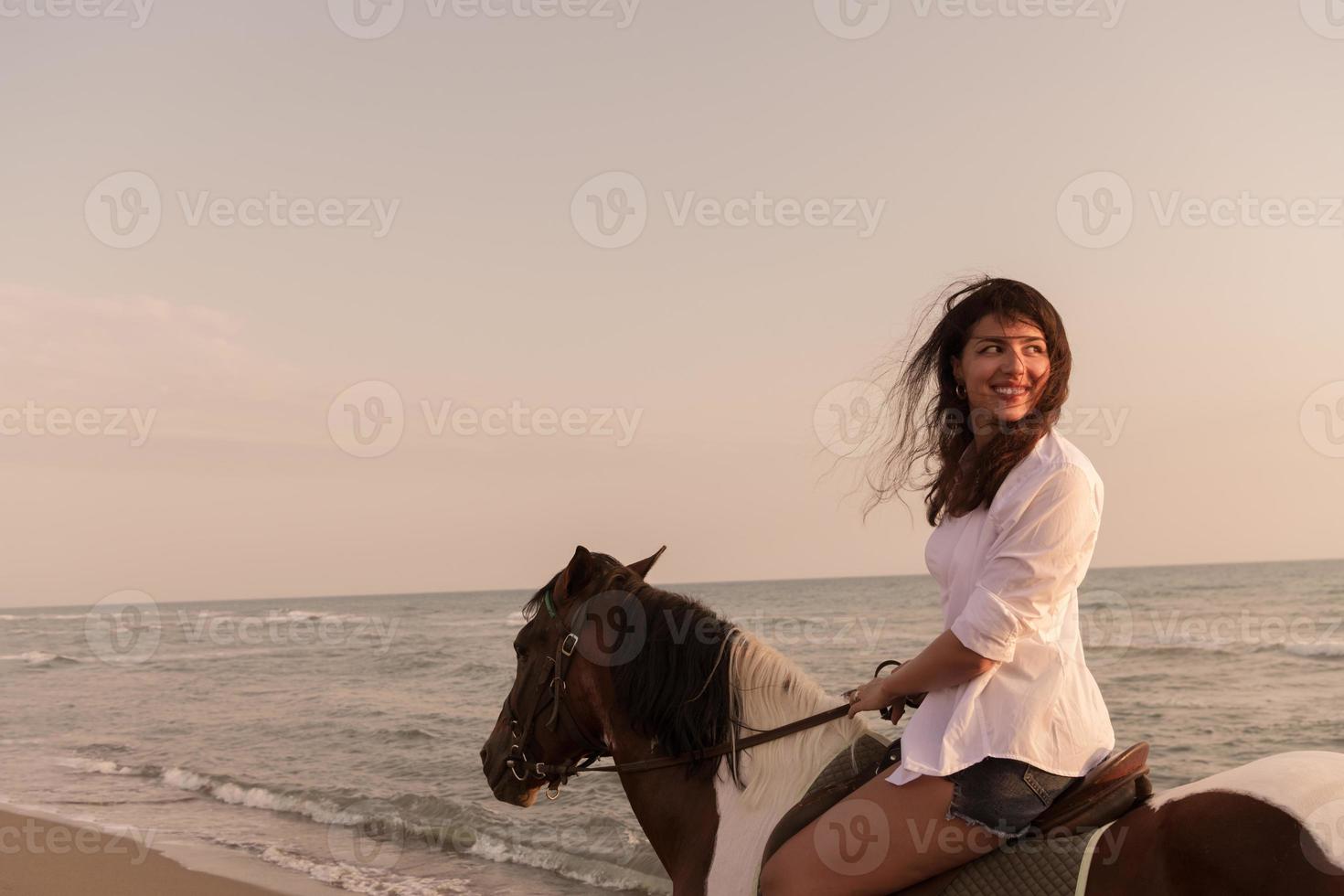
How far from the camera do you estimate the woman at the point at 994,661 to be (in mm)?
2338

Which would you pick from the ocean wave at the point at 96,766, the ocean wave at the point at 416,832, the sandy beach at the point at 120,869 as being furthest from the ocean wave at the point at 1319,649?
the ocean wave at the point at 96,766

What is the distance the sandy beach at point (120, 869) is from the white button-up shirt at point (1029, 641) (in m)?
6.26

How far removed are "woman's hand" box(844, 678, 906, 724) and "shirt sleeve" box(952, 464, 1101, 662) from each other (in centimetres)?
36

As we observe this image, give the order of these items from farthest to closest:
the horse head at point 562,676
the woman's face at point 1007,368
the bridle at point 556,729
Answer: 1. the horse head at point 562,676
2. the bridle at point 556,729
3. the woman's face at point 1007,368

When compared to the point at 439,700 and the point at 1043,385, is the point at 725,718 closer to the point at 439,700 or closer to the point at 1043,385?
the point at 1043,385

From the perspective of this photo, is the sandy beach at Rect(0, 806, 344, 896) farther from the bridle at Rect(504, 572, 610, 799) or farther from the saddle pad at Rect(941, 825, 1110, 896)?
the saddle pad at Rect(941, 825, 1110, 896)

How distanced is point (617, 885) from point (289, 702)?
41.8 feet

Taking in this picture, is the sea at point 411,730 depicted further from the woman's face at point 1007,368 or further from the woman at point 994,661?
the woman's face at point 1007,368

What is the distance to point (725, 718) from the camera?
3.11m

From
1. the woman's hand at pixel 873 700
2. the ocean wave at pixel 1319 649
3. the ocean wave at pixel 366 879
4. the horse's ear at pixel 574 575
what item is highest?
the horse's ear at pixel 574 575

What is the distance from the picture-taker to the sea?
8.66m

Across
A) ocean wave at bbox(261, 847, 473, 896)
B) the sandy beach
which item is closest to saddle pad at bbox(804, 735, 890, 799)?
ocean wave at bbox(261, 847, 473, 896)

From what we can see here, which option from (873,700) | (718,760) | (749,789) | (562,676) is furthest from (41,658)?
(873,700)

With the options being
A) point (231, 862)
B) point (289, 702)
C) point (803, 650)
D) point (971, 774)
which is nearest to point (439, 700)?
point (289, 702)
